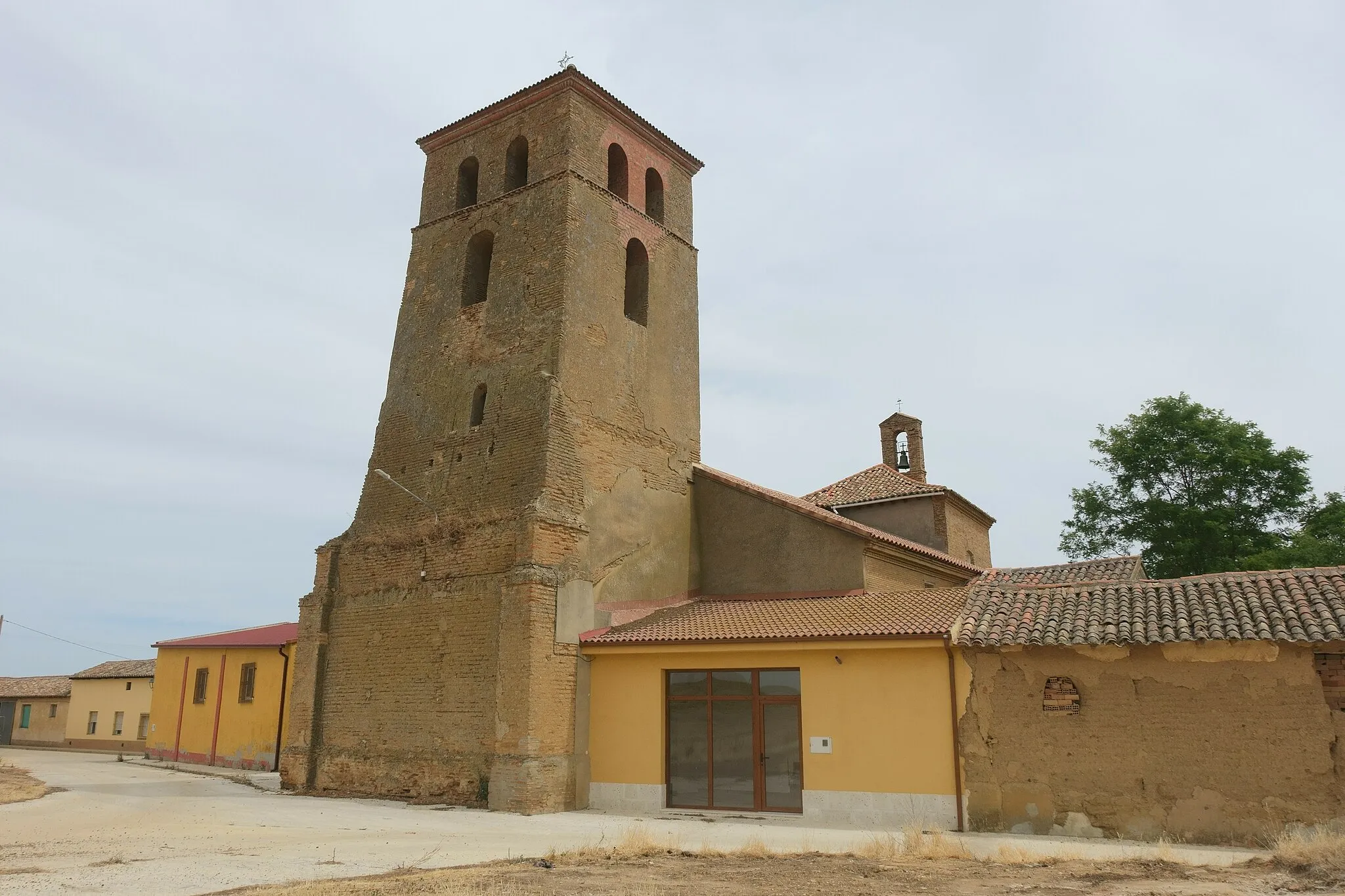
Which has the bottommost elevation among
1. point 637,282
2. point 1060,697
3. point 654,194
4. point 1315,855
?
point 1315,855

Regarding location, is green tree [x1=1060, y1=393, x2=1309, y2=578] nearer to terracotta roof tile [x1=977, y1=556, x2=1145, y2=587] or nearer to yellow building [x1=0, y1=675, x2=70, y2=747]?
terracotta roof tile [x1=977, y1=556, x2=1145, y2=587]

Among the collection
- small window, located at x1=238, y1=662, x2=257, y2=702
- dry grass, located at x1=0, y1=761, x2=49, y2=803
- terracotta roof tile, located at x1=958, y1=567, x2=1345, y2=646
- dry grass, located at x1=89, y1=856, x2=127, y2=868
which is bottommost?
dry grass, located at x1=0, y1=761, x2=49, y2=803

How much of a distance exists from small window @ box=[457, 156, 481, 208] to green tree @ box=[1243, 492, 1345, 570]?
25.4 meters

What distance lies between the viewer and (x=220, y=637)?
32.0 meters

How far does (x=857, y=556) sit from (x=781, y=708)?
13.2 feet

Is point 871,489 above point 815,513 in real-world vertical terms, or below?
above

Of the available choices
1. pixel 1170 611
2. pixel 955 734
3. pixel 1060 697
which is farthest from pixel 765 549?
pixel 1170 611

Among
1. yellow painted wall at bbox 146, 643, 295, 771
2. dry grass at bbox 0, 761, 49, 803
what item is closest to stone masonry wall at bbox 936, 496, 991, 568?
yellow painted wall at bbox 146, 643, 295, 771

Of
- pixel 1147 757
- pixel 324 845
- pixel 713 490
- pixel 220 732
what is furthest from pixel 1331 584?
pixel 220 732

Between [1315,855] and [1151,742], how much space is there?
3154 millimetres

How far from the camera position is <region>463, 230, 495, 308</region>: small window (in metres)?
20.8

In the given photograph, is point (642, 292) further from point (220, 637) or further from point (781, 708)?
point (220, 637)

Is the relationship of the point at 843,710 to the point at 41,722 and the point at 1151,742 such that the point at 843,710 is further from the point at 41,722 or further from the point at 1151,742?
the point at 41,722

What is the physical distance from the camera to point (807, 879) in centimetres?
923
